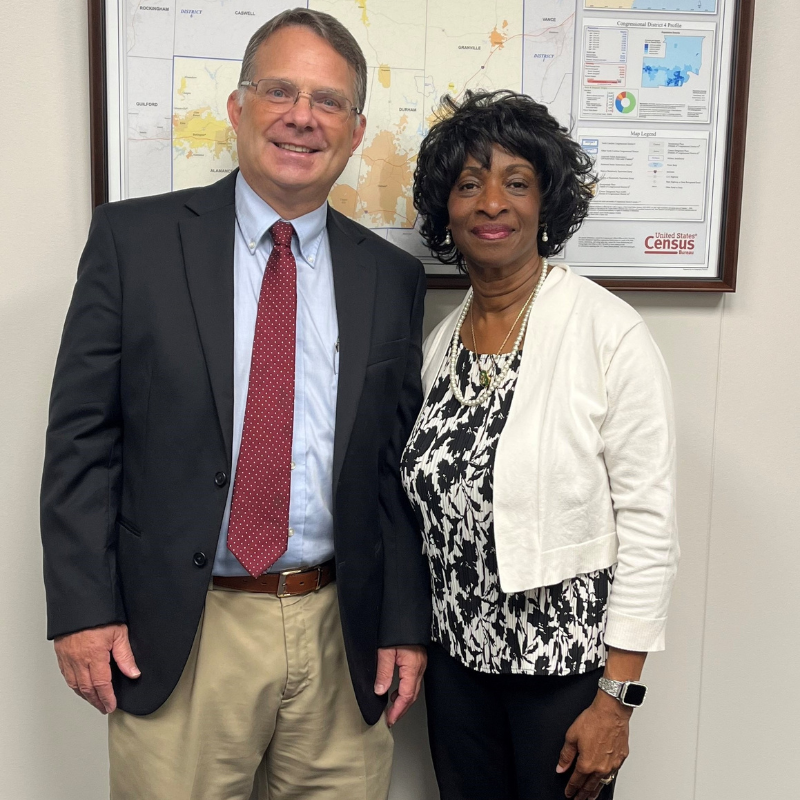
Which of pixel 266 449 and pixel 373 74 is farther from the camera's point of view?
pixel 373 74

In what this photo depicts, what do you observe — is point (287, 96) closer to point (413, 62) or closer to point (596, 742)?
point (413, 62)

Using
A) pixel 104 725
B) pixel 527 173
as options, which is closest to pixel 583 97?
pixel 527 173

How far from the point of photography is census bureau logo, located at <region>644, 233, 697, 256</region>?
68.8 inches

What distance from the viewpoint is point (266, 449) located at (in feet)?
4.24

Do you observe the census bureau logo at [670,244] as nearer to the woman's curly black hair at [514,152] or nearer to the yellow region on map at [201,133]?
the woman's curly black hair at [514,152]

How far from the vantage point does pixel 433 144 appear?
1.48m

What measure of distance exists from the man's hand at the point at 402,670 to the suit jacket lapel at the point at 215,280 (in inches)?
19.8

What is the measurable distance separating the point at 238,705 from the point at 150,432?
0.48m

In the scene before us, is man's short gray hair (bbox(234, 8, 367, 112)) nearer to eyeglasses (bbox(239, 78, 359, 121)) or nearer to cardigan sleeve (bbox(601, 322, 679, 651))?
eyeglasses (bbox(239, 78, 359, 121))

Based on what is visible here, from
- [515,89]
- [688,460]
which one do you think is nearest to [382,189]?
[515,89]

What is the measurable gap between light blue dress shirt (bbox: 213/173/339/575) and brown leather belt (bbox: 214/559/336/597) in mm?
14

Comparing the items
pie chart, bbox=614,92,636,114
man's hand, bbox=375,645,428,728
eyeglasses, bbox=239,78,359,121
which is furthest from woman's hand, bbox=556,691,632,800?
pie chart, bbox=614,92,636,114

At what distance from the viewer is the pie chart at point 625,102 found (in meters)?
1.70

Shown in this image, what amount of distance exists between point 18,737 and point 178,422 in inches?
39.6
